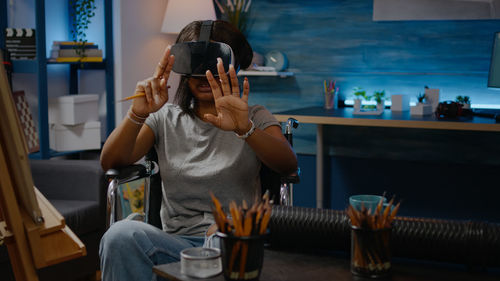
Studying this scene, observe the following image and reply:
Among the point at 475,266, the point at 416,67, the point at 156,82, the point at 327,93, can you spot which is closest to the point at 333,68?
the point at 327,93

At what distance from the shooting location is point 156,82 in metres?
1.72

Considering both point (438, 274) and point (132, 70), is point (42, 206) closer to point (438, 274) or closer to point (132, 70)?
point (438, 274)

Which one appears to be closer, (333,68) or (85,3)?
(85,3)

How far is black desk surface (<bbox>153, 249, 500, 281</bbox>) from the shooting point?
1181 mm

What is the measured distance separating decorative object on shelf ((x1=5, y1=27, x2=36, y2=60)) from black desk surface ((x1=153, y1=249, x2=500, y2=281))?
8.21ft

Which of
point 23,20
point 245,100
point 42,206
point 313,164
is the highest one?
point 23,20

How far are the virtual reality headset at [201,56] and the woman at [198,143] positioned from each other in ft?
0.15

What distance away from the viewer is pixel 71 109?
11.6ft

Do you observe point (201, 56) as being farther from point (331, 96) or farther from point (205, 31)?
point (331, 96)

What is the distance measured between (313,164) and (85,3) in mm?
1908

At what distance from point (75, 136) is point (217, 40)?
200 cm

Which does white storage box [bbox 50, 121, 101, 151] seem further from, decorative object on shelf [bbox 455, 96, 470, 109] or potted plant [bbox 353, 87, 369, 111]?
decorative object on shelf [bbox 455, 96, 470, 109]

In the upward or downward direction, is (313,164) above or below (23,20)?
below

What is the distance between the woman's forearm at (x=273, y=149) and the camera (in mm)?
1753
